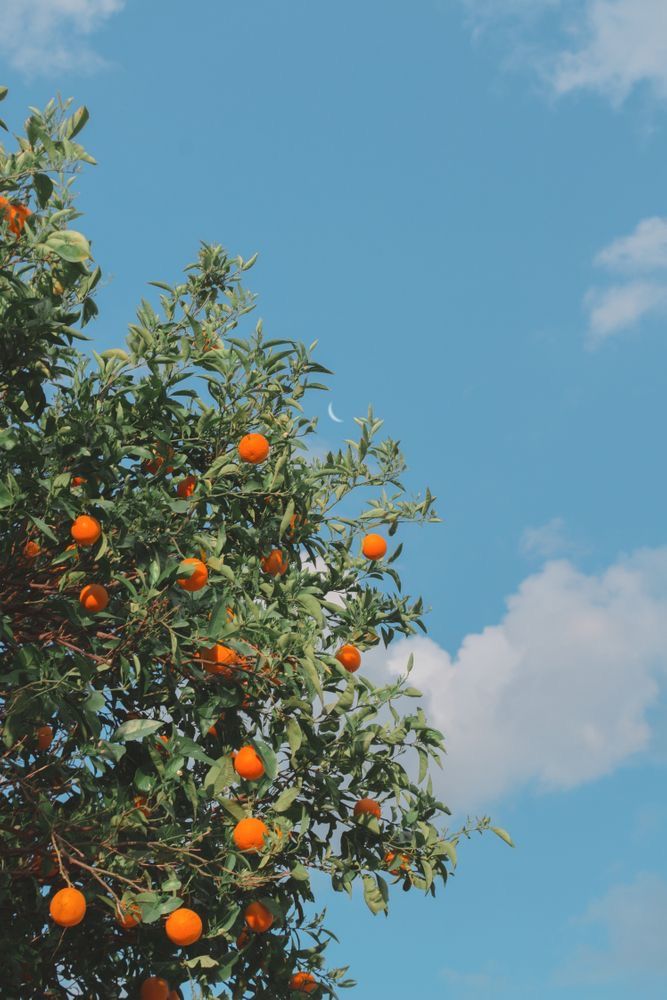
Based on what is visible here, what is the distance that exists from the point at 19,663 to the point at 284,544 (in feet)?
6.42

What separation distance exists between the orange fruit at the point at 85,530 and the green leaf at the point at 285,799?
1548 mm

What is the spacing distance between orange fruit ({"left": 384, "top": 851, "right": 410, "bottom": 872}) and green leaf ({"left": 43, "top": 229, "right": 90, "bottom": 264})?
3.61m

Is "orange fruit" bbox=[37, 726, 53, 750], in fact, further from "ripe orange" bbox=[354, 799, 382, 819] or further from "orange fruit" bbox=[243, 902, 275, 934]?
"ripe orange" bbox=[354, 799, 382, 819]

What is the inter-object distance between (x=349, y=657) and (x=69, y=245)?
9.58 feet

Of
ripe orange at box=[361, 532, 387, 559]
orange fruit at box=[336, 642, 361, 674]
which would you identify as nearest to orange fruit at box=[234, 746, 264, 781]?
orange fruit at box=[336, 642, 361, 674]

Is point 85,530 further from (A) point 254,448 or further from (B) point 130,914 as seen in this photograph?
(B) point 130,914

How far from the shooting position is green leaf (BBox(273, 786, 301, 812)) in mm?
5797

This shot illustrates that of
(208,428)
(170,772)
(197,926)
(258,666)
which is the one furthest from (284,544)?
(197,926)

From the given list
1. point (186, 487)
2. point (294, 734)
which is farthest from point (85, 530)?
point (294, 734)

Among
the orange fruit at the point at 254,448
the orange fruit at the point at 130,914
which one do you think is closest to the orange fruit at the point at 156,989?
the orange fruit at the point at 130,914

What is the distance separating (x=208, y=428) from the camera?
21.7ft

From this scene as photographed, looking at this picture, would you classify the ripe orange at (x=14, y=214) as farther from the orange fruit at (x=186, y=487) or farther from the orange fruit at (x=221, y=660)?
the orange fruit at (x=221, y=660)

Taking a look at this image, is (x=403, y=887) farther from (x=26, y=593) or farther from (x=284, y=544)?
(x=26, y=593)

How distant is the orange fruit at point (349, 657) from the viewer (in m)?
6.80
